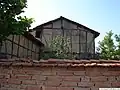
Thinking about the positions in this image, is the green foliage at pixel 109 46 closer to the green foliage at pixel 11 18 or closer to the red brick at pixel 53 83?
the green foliage at pixel 11 18

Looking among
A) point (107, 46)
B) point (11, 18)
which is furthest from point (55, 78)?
point (107, 46)

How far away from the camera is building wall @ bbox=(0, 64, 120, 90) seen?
6.14 m

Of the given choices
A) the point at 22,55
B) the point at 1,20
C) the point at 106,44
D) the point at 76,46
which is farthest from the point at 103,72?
the point at 106,44

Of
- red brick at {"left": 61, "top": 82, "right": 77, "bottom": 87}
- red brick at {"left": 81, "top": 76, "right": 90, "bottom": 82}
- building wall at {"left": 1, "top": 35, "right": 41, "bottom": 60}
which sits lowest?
red brick at {"left": 61, "top": 82, "right": 77, "bottom": 87}

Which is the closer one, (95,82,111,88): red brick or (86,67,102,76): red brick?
(95,82,111,88): red brick

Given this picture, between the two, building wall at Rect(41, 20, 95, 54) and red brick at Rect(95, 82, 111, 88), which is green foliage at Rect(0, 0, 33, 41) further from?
building wall at Rect(41, 20, 95, 54)

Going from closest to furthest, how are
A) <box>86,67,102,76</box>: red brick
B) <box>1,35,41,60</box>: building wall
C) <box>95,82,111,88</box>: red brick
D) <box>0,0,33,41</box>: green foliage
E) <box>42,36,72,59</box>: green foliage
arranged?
<box>95,82,111,88</box>: red brick, <box>86,67,102,76</box>: red brick, <box>0,0,33,41</box>: green foliage, <box>1,35,41,60</box>: building wall, <box>42,36,72,59</box>: green foliage

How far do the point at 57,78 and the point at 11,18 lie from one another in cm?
522

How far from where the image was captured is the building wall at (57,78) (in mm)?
6145

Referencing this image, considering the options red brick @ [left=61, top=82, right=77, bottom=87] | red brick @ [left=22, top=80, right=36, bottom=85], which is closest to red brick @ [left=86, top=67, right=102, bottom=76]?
red brick @ [left=61, top=82, right=77, bottom=87]

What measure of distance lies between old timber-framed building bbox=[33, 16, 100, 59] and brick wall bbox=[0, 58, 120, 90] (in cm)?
2026

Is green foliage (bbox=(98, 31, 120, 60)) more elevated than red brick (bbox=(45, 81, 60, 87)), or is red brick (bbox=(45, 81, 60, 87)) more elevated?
green foliage (bbox=(98, 31, 120, 60))

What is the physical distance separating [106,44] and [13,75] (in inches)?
933

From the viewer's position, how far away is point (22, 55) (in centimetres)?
1888
